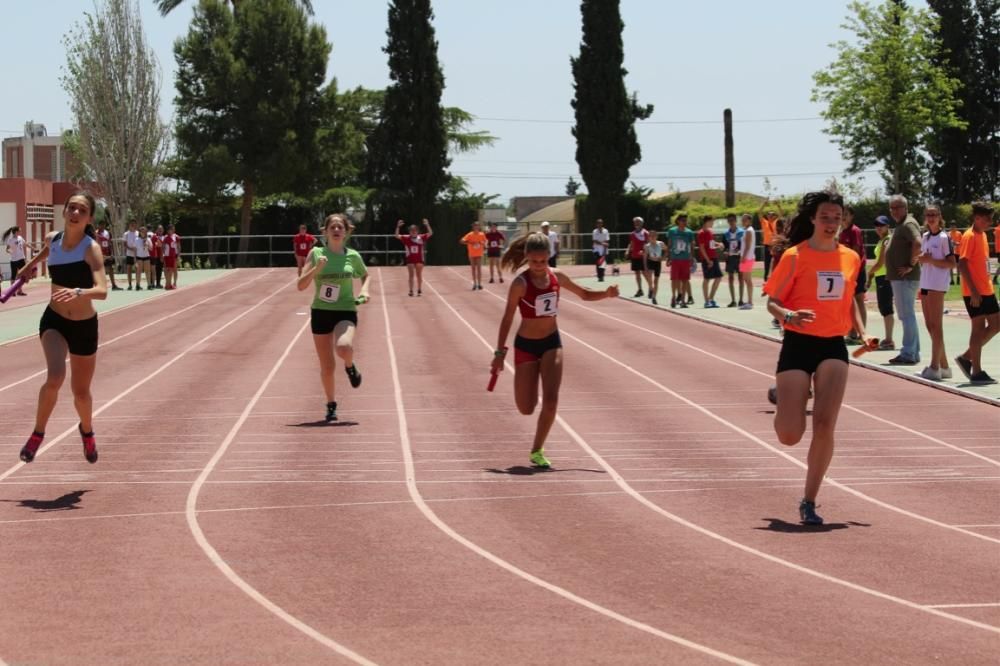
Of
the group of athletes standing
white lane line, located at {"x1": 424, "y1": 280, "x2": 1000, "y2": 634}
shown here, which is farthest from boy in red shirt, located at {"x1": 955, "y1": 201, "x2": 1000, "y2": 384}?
the group of athletes standing

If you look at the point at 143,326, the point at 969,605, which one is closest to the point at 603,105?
the point at 143,326

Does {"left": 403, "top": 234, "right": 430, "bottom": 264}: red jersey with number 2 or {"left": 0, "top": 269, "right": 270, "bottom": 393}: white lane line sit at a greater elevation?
{"left": 403, "top": 234, "right": 430, "bottom": 264}: red jersey with number 2

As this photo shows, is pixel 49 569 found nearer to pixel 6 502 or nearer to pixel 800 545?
pixel 6 502

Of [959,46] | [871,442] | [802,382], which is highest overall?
[959,46]

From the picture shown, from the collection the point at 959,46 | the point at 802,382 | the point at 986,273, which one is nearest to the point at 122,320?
the point at 986,273

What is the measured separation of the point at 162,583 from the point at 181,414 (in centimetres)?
779

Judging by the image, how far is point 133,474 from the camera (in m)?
11.1

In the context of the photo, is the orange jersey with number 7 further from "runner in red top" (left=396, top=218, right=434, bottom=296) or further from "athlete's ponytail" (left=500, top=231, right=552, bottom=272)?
"runner in red top" (left=396, top=218, right=434, bottom=296)

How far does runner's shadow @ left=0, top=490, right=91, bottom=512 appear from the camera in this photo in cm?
960

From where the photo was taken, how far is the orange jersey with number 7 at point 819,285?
9102 mm

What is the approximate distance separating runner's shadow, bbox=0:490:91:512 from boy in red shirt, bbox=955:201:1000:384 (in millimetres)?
9392

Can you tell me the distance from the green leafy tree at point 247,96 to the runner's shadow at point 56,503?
58.9m

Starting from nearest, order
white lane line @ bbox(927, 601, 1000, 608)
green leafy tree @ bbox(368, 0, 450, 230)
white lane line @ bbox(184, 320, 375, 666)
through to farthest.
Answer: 1. white lane line @ bbox(184, 320, 375, 666)
2. white lane line @ bbox(927, 601, 1000, 608)
3. green leafy tree @ bbox(368, 0, 450, 230)

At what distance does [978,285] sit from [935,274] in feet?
1.98
